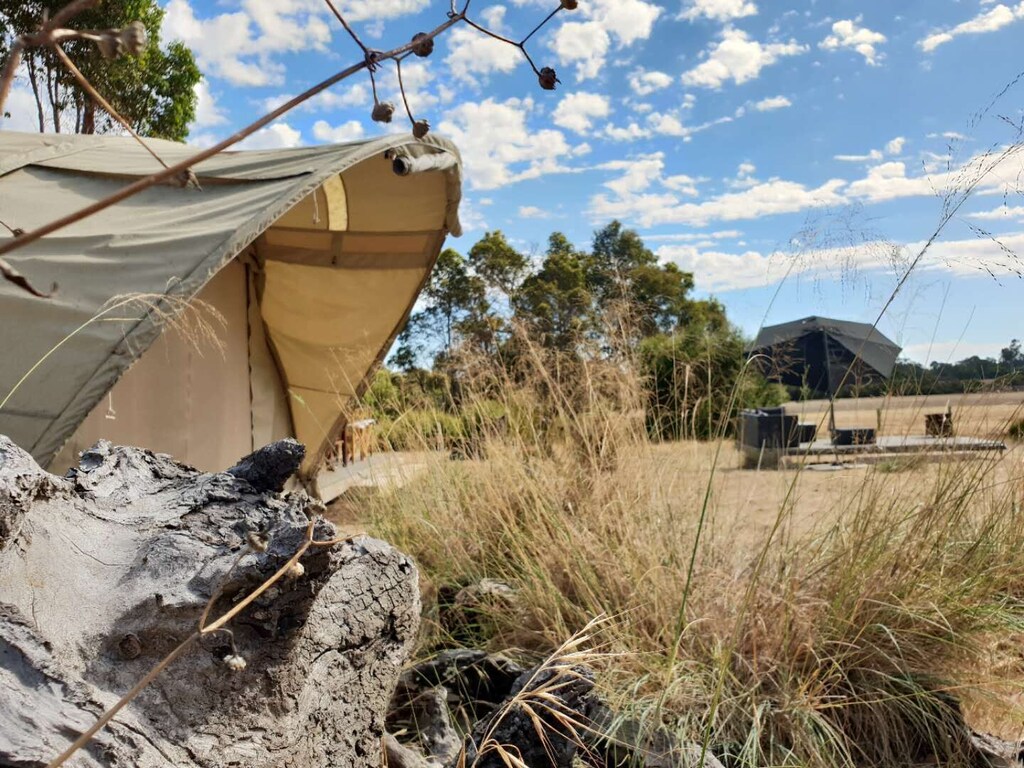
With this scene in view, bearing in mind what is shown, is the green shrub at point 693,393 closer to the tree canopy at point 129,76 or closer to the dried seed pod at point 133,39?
the dried seed pod at point 133,39

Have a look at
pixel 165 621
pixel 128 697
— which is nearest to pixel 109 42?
pixel 128 697

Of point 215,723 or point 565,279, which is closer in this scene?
point 215,723

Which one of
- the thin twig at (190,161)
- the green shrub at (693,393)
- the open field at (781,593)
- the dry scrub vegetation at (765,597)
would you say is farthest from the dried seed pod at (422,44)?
the green shrub at (693,393)

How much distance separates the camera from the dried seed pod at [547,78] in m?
0.48

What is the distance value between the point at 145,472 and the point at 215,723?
1.79 ft

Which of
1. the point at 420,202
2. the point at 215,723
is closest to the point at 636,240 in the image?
the point at 420,202

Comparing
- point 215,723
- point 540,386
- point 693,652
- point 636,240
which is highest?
point 636,240

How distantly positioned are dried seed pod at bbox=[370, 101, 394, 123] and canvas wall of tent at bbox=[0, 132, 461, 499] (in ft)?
6.09

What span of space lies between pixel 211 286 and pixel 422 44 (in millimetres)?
4843

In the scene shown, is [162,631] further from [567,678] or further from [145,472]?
[567,678]

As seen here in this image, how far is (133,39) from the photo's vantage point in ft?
1.12

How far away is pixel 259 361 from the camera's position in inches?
227

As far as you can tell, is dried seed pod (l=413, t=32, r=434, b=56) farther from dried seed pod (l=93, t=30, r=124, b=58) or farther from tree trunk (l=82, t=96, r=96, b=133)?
tree trunk (l=82, t=96, r=96, b=133)

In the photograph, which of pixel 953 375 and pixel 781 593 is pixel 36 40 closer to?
pixel 781 593
